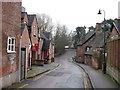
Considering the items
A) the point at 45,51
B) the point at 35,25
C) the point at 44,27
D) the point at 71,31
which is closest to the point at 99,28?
the point at 45,51

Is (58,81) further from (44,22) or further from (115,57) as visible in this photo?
(44,22)

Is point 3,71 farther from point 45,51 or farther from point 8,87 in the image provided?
point 45,51

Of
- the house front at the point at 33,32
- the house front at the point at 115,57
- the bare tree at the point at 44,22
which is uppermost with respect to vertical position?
the bare tree at the point at 44,22

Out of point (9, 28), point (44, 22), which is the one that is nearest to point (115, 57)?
point (9, 28)

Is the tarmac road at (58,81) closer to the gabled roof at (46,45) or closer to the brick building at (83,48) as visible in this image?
the gabled roof at (46,45)

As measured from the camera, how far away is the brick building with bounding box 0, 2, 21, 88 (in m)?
10.9

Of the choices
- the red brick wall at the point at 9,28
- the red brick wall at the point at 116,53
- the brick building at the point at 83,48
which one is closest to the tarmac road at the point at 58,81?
the red brick wall at the point at 9,28

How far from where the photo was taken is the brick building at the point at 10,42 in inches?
427

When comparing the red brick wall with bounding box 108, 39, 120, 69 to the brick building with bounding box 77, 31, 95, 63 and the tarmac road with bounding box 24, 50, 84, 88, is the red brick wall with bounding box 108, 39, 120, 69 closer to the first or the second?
the tarmac road with bounding box 24, 50, 84, 88

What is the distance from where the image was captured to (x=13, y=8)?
12484 millimetres

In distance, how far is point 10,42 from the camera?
12016mm

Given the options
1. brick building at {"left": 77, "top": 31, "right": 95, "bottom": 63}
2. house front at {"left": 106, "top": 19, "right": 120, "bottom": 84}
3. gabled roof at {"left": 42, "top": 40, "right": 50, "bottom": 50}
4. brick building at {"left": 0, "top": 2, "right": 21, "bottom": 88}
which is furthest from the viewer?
brick building at {"left": 77, "top": 31, "right": 95, "bottom": 63}

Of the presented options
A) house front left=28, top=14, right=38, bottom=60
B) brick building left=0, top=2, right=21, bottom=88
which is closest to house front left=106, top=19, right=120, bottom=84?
brick building left=0, top=2, right=21, bottom=88

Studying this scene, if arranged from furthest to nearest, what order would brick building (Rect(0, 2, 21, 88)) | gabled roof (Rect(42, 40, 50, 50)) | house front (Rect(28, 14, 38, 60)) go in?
1. gabled roof (Rect(42, 40, 50, 50))
2. house front (Rect(28, 14, 38, 60))
3. brick building (Rect(0, 2, 21, 88))
